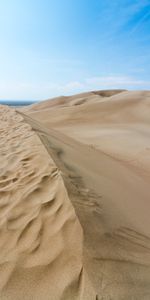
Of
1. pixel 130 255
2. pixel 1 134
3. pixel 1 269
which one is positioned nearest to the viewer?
pixel 1 269

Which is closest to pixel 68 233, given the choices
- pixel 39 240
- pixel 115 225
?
pixel 39 240

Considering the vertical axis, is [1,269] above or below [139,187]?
above

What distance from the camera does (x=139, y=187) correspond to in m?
4.28

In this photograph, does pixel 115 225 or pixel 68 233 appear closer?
pixel 68 233

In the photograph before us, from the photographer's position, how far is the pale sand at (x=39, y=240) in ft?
5.82

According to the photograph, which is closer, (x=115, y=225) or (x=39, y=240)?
(x=39, y=240)

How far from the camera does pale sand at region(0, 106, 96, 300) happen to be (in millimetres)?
1774

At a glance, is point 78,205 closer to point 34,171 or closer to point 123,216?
point 123,216

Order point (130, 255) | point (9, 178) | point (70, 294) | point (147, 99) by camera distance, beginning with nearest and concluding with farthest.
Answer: point (70, 294) < point (130, 255) < point (9, 178) < point (147, 99)

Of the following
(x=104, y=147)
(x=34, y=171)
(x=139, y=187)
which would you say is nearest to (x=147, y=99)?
(x=104, y=147)

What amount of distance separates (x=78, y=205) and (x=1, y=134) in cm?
468

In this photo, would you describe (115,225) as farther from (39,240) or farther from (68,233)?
(39,240)

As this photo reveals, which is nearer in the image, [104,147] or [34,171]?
[34,171]

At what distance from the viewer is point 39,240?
2.20 meters
